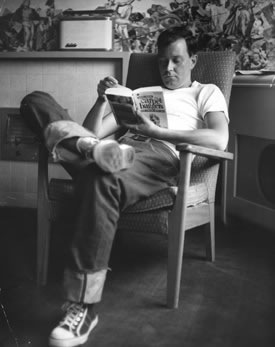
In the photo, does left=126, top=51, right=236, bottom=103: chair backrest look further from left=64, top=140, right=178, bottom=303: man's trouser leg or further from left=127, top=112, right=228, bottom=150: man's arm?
left=64, top=140, right=178, bottom=303: man's trouser leg

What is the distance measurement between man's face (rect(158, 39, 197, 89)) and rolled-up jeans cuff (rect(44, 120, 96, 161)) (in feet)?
1.88

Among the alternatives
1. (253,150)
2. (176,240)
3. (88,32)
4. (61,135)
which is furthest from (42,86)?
(176,240)

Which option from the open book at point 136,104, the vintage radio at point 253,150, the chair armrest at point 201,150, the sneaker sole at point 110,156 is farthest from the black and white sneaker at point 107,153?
the vintage radio at point 253,150

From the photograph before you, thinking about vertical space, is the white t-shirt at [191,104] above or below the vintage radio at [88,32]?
below

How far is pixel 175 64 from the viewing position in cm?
191

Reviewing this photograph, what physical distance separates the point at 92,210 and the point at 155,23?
1947 mm

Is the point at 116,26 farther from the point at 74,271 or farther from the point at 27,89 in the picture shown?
the point at 74,271

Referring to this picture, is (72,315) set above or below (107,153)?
below

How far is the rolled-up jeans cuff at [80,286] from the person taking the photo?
1365mm

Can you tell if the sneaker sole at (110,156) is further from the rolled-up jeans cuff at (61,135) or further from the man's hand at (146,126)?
the man's hand at (146,126)

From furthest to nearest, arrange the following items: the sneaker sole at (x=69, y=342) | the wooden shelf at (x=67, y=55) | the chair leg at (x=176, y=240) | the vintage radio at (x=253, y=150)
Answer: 1. the wooden shelf at (x=67, y=55)
2. the vintage radio at (x=253, y=150)
3. the chair leg at (x=176, y=240)
4. the sneaker sole at (x=69, y=342)

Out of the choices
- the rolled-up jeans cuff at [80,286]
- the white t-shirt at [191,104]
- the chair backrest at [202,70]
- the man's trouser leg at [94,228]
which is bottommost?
the rolled-up jeans cuff at [80,286]

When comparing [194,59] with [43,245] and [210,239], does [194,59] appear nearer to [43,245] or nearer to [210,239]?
[210,239]

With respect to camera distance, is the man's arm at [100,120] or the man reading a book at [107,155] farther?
the man's arm at [100,120]
